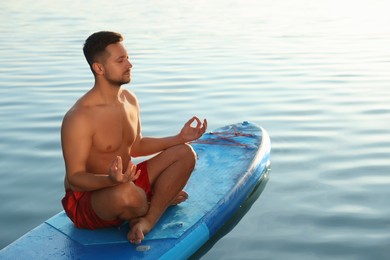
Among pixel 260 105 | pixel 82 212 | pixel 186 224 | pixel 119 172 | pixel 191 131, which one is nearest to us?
pixel 119 172

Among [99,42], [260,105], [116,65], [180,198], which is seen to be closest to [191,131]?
[180,198]

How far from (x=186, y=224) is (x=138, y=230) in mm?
373

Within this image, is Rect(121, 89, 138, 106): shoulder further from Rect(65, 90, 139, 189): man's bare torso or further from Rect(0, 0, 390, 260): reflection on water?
Rect(0, 0, 390, 260): reflection on water

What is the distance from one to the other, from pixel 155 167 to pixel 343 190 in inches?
67.2

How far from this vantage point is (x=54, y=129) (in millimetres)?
7074

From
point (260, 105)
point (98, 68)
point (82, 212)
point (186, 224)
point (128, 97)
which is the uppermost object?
point (98, 68)

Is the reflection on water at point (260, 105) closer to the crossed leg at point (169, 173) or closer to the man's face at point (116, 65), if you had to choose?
the crossed leg at point (169, 173)

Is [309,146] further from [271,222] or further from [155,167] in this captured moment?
[155,167]

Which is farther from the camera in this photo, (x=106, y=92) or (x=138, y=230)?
(x=106, y=92)

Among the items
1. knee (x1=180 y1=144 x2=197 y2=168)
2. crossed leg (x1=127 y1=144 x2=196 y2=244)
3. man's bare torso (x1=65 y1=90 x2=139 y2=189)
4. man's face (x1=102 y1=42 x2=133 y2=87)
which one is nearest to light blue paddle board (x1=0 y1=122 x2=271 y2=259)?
crossed leg (x1=127 y1=144 x2=196 y2=244)

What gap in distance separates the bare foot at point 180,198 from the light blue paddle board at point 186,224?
30 mm

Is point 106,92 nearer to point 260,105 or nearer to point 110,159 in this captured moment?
point 110,159

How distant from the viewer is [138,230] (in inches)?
153

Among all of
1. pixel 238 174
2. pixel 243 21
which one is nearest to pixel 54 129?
pixel 238 174
